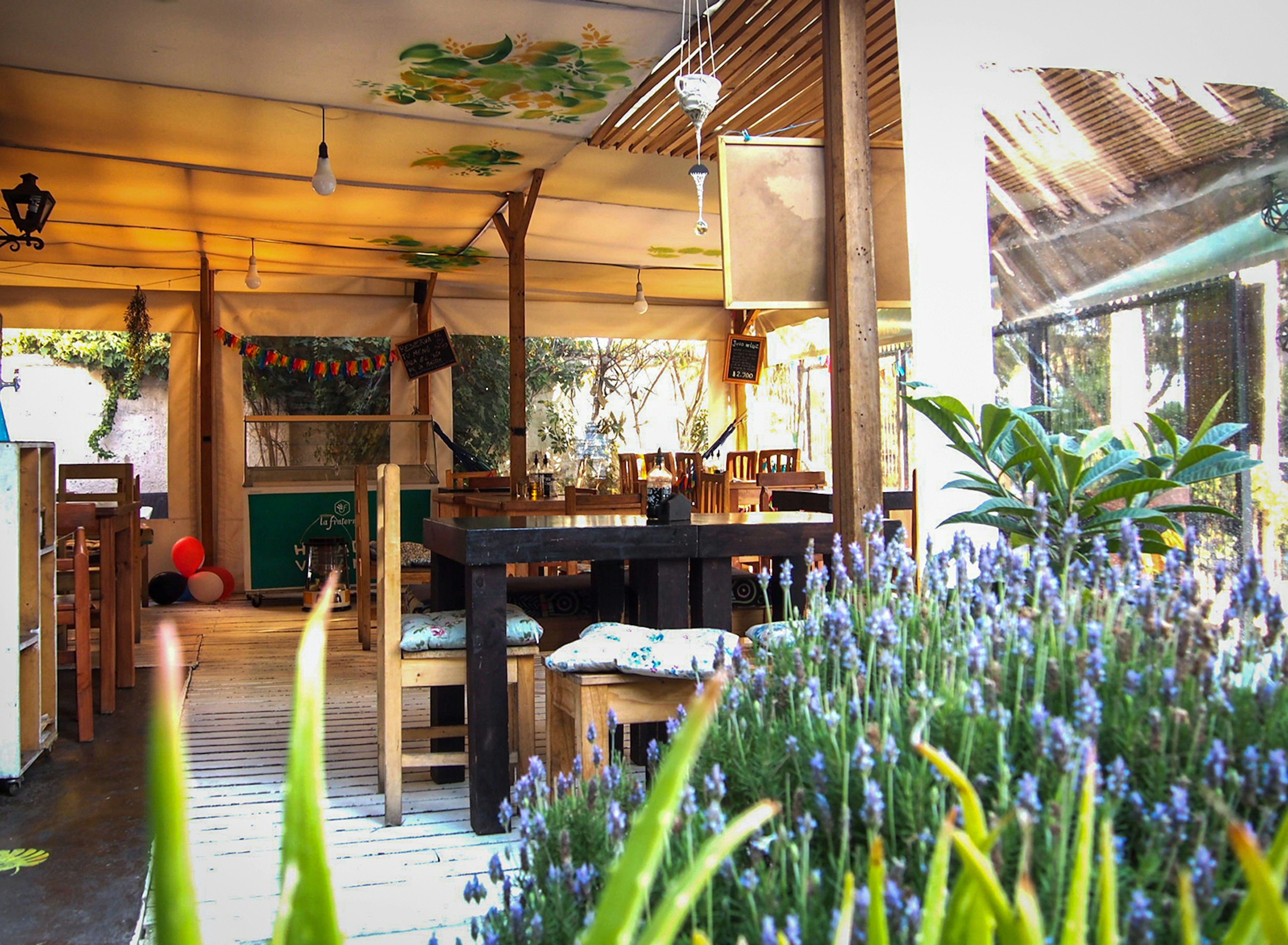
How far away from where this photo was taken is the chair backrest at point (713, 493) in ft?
25.3

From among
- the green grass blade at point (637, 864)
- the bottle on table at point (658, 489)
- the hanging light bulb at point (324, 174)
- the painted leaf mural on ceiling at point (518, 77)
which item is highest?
the painted leaf mural on ceiling at point (518, 77)

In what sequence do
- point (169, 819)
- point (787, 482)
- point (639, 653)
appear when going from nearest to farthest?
point (169, 819), point (639, 653), point (787, 482)

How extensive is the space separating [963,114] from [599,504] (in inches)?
148

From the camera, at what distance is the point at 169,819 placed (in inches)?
19.6

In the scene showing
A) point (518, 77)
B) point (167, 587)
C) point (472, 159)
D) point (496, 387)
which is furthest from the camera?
point (496, 387)

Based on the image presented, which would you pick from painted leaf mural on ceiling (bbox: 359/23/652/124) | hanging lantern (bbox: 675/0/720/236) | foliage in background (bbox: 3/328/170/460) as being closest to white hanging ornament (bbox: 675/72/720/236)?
hanging lantern (bbox: 675/0/720/236)

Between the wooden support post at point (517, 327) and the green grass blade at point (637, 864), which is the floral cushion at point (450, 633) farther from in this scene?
the wooden support post at point (517, 327)

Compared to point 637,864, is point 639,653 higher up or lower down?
lower down

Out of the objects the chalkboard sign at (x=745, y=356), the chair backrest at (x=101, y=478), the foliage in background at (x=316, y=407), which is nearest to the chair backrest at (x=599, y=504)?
the chair backrest at (x=101, y=478)

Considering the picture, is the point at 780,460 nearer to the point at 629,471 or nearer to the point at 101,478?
the point at 629,471

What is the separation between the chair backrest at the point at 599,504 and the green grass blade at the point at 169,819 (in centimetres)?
573

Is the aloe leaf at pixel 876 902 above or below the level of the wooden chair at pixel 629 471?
below

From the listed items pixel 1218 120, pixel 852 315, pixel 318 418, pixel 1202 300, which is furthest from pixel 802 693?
pixel 318 418

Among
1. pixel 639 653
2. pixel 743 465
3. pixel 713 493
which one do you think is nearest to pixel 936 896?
pixel 639 653
